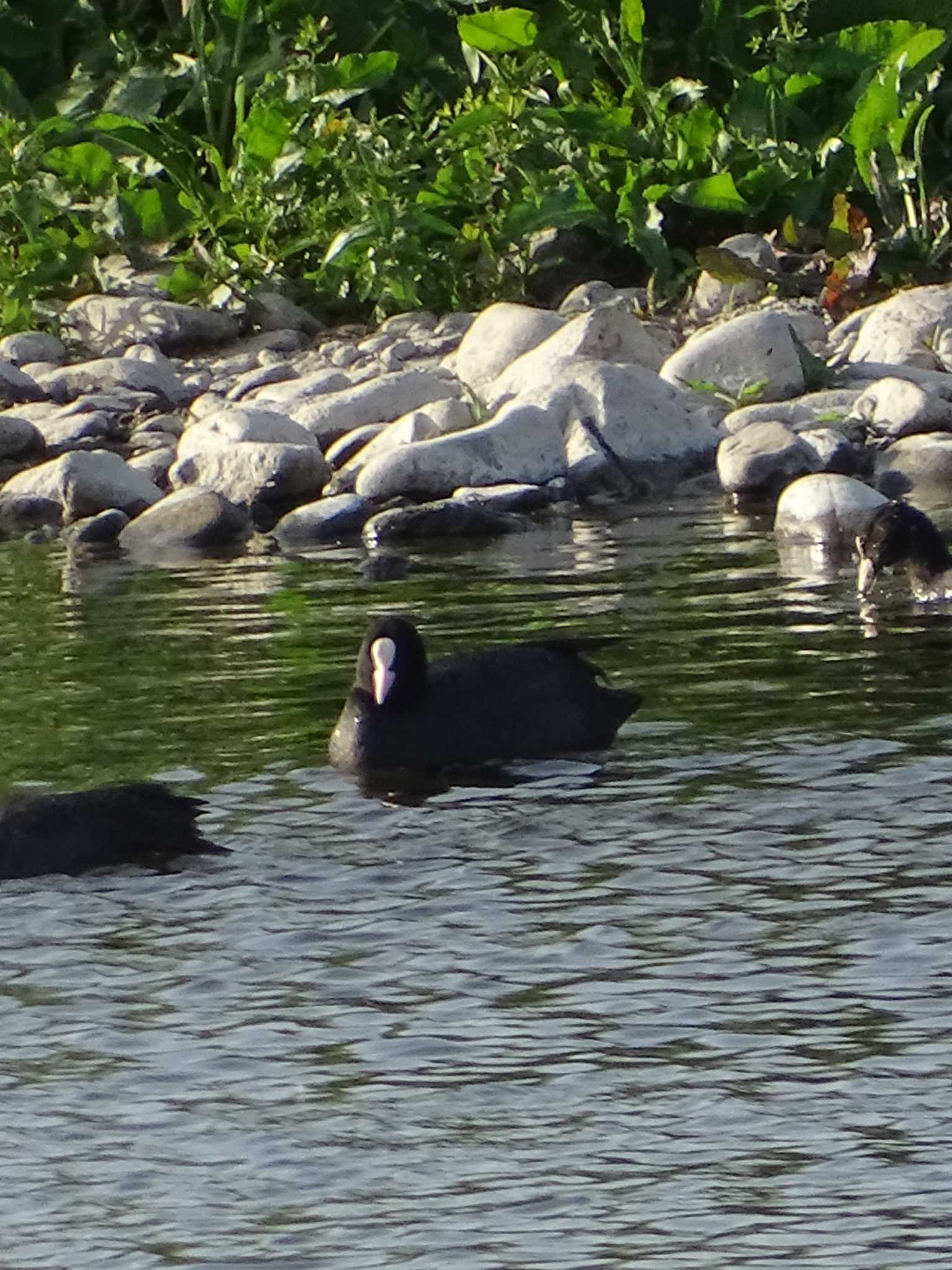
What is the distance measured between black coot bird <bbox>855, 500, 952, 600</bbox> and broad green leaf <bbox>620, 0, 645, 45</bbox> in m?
7.57

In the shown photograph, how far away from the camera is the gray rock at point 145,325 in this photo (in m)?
18.9

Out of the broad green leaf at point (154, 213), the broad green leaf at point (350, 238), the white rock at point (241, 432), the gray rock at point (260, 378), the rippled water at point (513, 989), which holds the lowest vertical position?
the rippled water at point (513, 989)

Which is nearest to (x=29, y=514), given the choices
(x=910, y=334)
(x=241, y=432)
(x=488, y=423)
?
(x=241, y=432)

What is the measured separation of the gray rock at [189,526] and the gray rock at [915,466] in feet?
11.5

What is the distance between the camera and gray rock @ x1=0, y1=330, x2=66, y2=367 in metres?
18.8

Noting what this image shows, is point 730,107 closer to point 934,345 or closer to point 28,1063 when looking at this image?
point 934,345

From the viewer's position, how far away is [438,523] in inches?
560

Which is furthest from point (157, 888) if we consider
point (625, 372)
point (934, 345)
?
point (934, 345)

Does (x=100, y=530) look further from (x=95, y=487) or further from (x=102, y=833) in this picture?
(x=102, y=833)

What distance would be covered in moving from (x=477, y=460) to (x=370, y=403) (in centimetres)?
159

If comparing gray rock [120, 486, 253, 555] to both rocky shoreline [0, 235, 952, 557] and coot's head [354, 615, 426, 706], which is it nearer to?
rocky shoreline [0, 235, 952, 557]

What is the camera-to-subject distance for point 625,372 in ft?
50.4

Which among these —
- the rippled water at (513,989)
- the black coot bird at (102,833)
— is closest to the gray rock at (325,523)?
the rippled water at (513,989)

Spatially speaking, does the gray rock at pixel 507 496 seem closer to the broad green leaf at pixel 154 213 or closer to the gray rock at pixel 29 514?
the gray rock at pixel 29 514
